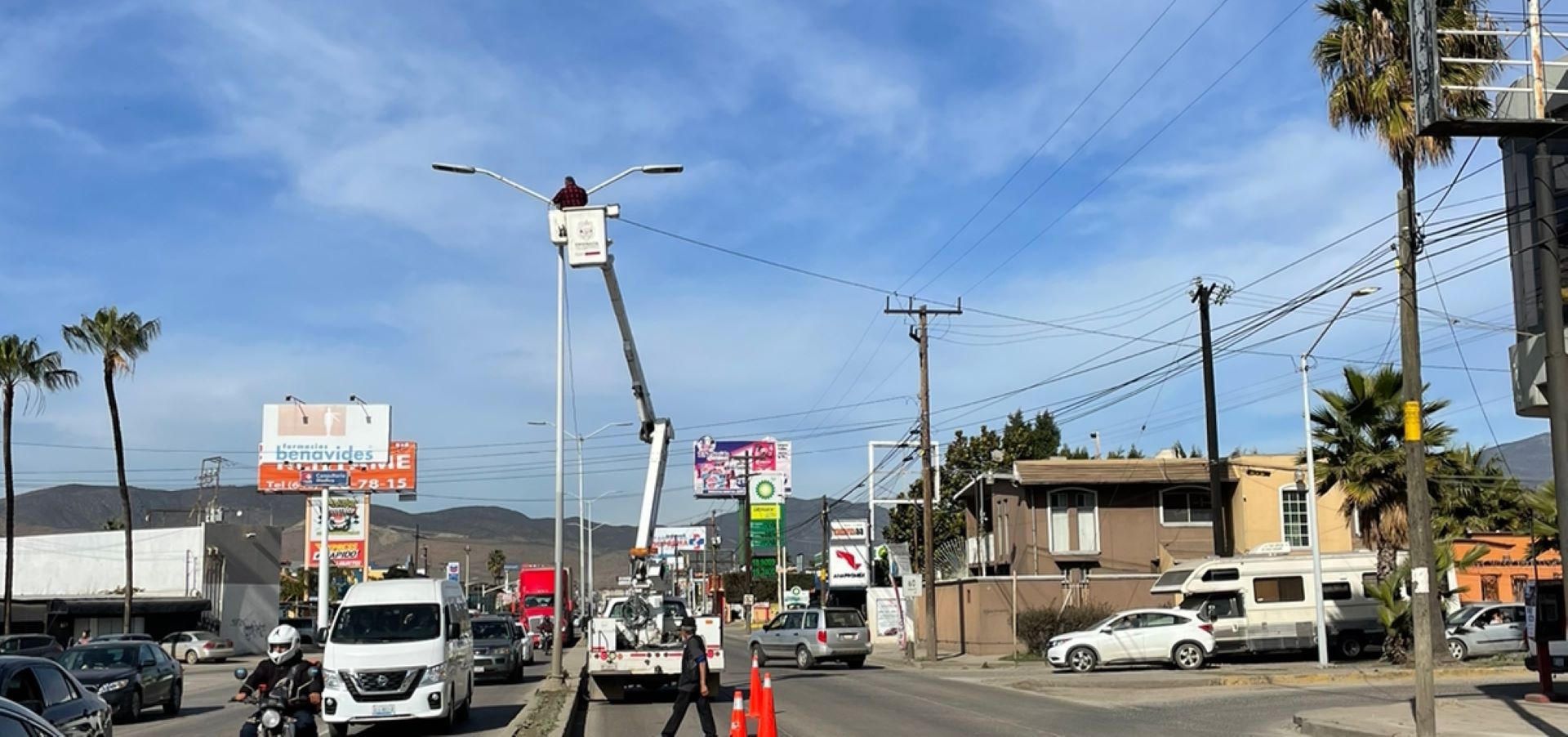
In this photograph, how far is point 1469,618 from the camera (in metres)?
34.7

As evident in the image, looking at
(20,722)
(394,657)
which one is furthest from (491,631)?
(20,722)

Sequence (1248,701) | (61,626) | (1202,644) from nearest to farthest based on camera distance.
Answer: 1. (1248,701)
2. (1202,644)
3. (61,626)

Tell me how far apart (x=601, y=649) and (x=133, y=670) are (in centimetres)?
865

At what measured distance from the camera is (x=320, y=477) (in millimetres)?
75688

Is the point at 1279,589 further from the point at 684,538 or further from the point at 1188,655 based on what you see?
the point at 684,538

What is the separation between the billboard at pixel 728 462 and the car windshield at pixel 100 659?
290ft

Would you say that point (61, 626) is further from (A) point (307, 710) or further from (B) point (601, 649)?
(A) point (307, 710)

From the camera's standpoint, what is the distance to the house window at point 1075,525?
48.4 metres

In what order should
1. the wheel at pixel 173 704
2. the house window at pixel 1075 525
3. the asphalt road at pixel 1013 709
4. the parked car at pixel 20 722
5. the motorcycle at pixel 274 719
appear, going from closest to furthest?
the parked car at pixel 20 722 → the motorcycle at pixel 274 719 → the asphalt road at pixel 1013 709 → the wheel at pixel 173 704 → the house window at pixel 1075 525

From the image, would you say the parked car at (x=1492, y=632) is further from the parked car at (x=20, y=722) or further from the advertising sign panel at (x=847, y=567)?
the advertising sign panel at (x=847, y=567)

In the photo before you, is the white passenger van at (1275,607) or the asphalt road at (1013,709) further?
the white passenger van at (1275,607)

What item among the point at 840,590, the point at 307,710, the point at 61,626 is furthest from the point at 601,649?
the point at 840,590

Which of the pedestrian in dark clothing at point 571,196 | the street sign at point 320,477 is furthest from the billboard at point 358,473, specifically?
the pedestrian in dark clothing at point 571,196

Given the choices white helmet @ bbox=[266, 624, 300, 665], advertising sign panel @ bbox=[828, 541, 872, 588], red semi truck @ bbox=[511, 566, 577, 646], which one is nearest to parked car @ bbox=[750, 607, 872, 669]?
red semi truck @ bbox=[511, 566, 577, 646]
